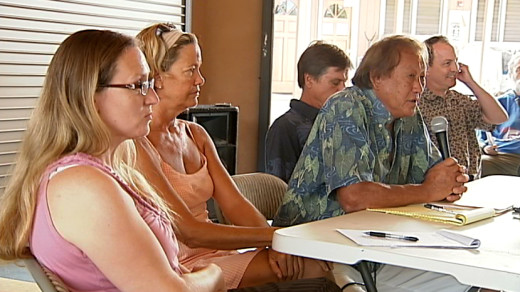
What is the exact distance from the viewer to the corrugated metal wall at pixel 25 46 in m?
4.07

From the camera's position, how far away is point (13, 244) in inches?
65.1

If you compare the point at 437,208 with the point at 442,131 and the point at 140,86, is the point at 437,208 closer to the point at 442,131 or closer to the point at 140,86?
the point at 442,131

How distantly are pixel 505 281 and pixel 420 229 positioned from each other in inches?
18.0

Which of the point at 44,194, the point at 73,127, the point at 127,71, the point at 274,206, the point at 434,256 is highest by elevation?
the point at 127,71

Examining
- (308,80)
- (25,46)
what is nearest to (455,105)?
(308,80)

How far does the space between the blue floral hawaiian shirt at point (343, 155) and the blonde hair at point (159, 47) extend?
0.59 meters

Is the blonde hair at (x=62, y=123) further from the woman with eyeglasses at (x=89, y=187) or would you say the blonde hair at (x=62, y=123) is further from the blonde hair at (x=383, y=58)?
the blonde hair at (x=383, y=58)

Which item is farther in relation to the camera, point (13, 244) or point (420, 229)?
point (420, 229)

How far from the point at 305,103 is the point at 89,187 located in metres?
2.40

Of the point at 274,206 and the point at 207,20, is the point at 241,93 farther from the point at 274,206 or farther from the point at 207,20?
the point at 274,206

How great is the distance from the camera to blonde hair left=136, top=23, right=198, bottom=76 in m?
2.52

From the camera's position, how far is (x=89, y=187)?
1.57 m

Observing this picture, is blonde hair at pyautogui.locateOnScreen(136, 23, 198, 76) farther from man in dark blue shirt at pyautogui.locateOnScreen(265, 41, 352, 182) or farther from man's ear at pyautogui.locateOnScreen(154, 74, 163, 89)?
man in dark blue shirt at pyautogui.locateOnScreen(265, 41, 352, 182)

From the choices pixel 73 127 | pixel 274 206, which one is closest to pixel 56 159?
pixel 73 127
